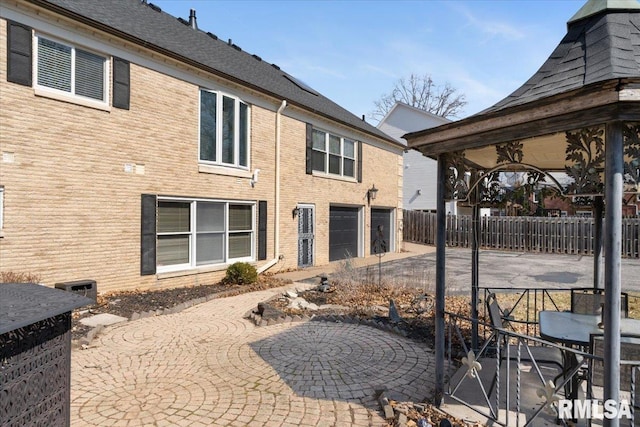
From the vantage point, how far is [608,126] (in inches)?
98.6

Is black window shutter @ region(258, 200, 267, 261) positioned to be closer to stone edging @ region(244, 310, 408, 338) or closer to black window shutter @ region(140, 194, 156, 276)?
black window shutter @ region(140, 194, 156, 276)

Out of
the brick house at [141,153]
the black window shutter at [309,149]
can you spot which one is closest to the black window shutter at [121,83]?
the brick house at [141,153]

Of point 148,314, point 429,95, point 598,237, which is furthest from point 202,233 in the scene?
point 429,95

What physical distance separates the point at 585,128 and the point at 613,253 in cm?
89

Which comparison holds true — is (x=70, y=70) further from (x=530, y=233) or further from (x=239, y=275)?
(x=530, y=233)

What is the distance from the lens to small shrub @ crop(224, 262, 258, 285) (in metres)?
10.1

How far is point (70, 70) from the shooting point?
25.0 feet

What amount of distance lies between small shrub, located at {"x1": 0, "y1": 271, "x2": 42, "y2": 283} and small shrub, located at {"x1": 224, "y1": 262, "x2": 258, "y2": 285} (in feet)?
13.8

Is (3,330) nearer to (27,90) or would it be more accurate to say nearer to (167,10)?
(27,90)

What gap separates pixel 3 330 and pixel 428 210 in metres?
25.5

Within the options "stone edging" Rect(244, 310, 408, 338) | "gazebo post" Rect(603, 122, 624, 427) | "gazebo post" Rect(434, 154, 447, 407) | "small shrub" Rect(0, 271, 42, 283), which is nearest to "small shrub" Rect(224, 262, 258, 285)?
"stone edging" Rect(244, 310, 408, 338)

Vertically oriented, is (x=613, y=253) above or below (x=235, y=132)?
below

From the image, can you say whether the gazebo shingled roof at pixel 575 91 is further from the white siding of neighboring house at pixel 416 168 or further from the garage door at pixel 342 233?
the white siding of neighboring house at pixel 416 168

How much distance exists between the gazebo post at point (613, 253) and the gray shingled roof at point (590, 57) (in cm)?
45
